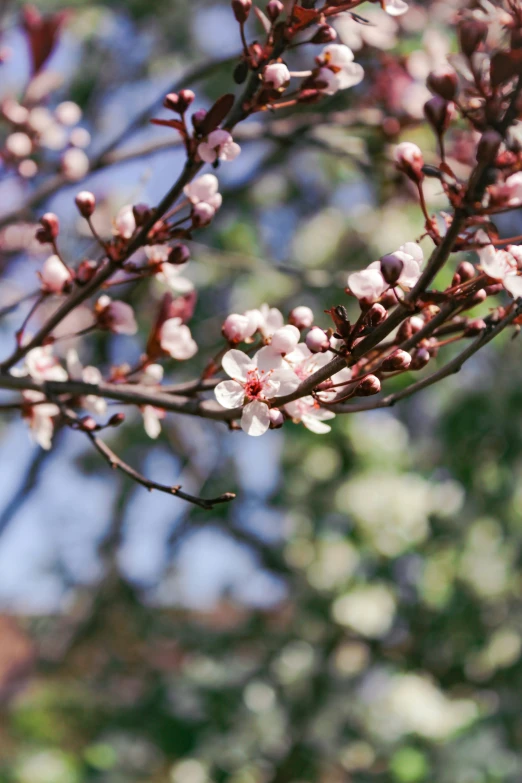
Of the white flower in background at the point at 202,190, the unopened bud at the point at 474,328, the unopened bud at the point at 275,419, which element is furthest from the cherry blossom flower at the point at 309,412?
the white flower in background at the point at 202,190

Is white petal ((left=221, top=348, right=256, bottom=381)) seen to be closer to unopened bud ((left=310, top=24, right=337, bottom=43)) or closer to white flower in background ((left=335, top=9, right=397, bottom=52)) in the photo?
unopened bud ((left=310, top=24, right=337, bottom=43))

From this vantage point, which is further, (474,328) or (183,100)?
(183,100)

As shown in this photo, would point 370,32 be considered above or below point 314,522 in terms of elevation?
above

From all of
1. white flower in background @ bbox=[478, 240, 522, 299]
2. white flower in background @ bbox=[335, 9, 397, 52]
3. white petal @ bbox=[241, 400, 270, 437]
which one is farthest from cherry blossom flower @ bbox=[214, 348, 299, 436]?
white flower in background @ bbox=[335, 9, 397, 52]

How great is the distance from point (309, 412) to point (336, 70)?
44cm

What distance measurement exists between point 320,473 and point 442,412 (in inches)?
25.2

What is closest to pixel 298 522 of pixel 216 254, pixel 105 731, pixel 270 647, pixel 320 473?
pixel 320 473

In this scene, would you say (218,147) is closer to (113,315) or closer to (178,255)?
(178,255)

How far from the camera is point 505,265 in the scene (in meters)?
0.72

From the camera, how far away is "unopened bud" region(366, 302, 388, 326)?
2.40 feet

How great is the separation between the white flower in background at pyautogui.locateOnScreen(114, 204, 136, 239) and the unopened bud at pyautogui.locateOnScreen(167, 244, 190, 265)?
0.05m

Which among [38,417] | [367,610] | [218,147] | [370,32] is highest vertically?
[218,147]

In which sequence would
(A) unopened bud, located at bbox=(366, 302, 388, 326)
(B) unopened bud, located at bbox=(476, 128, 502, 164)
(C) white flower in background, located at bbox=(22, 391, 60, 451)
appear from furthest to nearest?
(C) white flower in background, located at bbox=(22, 391, 60, 451)
(A) unopened bud, located at bbox=(366, 302, 388, 326)
(B) unopened bud, located at bbox=(476, 128, 502, 164)

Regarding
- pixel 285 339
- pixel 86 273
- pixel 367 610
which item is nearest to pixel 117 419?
pixel 86 273
